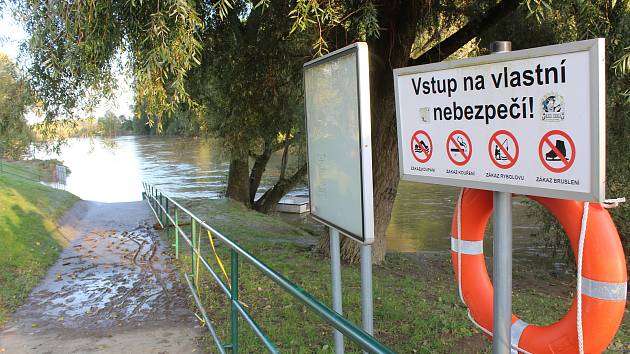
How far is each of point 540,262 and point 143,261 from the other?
8637 mm

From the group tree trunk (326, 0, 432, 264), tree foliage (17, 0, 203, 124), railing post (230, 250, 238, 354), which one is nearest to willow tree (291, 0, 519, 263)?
tree trunk (326, 0, 432, 264)

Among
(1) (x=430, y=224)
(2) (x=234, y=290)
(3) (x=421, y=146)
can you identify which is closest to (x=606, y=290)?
(3) (x=421, y=146)

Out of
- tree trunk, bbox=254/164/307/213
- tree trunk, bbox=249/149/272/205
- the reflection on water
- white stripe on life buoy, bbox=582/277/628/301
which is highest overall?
white stripe on life buoy, bbox=582/277/628/301

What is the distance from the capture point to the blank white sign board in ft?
7.25

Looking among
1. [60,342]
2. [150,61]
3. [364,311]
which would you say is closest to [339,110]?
[364,311]

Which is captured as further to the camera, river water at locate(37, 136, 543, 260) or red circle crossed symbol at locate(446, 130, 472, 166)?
river water at locate(37, 136, 543, 260)

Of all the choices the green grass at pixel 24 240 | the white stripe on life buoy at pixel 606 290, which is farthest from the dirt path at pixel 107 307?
the white stripe on life buoy at pixel 606 290

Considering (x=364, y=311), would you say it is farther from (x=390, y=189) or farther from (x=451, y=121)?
(x=390, y=189)

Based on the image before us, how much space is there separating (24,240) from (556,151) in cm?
1015

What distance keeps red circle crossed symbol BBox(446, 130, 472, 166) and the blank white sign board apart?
357 mm

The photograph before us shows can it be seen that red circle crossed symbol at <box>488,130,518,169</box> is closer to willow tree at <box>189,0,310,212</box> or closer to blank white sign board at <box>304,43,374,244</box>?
blank white sign board at <box>304,43,374,244</box>

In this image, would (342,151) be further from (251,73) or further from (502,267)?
(251,73)

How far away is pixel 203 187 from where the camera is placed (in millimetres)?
31188

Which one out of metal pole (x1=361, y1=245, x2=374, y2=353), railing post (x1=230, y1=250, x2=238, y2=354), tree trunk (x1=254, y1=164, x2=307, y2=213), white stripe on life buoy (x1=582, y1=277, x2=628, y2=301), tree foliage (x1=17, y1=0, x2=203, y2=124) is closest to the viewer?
white stripe on life buoy (x1=582, y1=277, x2=628, y2=301)
